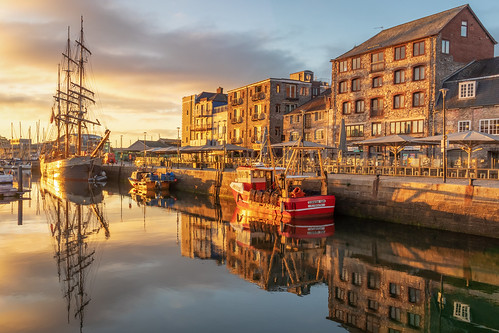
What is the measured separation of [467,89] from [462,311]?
32010 millimetres

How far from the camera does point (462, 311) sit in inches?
505

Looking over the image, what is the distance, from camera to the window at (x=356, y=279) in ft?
50.7

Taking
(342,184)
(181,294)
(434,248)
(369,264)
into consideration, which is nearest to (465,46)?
(342,184)

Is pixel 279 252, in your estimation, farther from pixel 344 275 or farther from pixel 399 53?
pixel 399 53

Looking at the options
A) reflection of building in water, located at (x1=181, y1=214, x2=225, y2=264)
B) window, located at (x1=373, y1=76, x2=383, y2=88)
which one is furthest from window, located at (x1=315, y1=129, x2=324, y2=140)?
reflection of building in water, located at (x1=181, y1=214, x2=225, y2=264)

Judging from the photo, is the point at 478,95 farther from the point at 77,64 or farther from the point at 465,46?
the point at 77,64

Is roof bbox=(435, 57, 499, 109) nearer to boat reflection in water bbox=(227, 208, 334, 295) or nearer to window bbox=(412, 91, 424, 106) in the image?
window bbox=(412, 91, 424, 106)

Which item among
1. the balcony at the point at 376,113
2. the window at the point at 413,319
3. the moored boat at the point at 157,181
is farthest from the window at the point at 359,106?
the window at the point at 413,319

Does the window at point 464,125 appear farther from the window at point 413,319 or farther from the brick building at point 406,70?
the window at point 413,319

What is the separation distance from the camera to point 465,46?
4419cm

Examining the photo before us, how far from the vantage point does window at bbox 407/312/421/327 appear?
1197 centimetres

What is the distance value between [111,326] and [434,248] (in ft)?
48.8

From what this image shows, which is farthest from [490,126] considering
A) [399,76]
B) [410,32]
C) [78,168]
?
[78,168]

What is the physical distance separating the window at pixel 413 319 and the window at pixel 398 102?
117 feet
